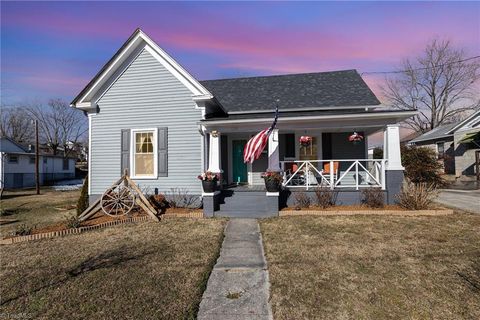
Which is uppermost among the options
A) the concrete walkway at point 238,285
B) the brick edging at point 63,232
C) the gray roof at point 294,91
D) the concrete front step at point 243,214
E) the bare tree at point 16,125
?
the bare tree at point 16,125

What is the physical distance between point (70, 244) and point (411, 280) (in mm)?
6773

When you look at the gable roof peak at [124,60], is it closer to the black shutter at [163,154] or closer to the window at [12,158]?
the black shutter at [163,154]

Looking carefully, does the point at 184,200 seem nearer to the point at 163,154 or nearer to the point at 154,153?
the point at 163,154

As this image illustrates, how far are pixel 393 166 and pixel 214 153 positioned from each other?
6.14 metres

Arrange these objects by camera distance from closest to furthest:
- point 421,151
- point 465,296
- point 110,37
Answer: point 465,296 → point 110,37 → point 421,151

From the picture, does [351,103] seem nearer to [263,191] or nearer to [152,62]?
[263,191]

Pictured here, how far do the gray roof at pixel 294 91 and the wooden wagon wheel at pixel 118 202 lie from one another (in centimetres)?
521

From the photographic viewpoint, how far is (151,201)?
10055mm

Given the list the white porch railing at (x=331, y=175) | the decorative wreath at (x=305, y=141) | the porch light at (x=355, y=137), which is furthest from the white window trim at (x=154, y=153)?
the porch light at (x=355, y=137)

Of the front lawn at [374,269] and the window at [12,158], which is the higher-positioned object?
the window at [12,158]

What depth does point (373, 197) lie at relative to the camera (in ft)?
30.2

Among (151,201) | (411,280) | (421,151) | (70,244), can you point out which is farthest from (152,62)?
(421,151)

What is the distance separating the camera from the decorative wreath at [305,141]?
11.8 m

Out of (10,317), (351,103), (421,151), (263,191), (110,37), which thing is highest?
(110,37)
